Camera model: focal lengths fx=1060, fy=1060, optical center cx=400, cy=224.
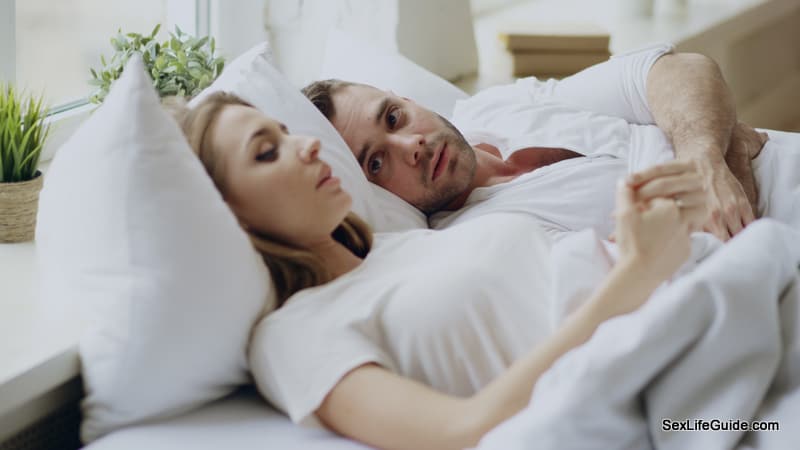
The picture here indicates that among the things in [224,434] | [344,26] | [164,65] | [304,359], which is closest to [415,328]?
[304,359]

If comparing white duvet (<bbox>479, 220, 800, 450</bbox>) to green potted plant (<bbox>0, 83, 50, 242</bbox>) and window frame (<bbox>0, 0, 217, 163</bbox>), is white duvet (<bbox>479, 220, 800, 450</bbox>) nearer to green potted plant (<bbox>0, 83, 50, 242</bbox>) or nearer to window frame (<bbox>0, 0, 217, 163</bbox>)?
green potted plant (<bbox>0, 83, 50, 242</bbox>)

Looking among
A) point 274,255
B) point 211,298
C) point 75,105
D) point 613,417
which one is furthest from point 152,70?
point 613,417

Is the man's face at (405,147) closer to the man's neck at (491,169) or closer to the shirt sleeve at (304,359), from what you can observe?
the man's neck at (491,169)

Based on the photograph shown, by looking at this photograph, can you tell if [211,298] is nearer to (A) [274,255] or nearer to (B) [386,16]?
(A) [274,255]

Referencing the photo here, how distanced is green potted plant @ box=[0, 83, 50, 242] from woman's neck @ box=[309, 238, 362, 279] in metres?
0.49

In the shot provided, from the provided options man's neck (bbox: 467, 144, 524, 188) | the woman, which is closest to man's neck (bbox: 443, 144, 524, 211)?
man's neck (bbox: 467, 144, 524, 188)

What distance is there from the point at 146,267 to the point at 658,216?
0.59m

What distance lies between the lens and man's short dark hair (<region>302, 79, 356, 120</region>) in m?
1.81

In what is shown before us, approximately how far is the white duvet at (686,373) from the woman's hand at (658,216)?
0.07 m

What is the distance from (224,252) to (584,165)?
0.78 meters

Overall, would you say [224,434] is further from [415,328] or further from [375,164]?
[375,164]

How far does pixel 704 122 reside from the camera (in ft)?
6.09

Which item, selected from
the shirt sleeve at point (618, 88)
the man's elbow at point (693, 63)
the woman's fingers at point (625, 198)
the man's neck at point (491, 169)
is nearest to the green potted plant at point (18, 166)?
the man's neck at point (491, 169)

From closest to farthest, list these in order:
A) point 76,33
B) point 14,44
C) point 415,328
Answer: point 415,328 → point 14,44 → point 76,33
